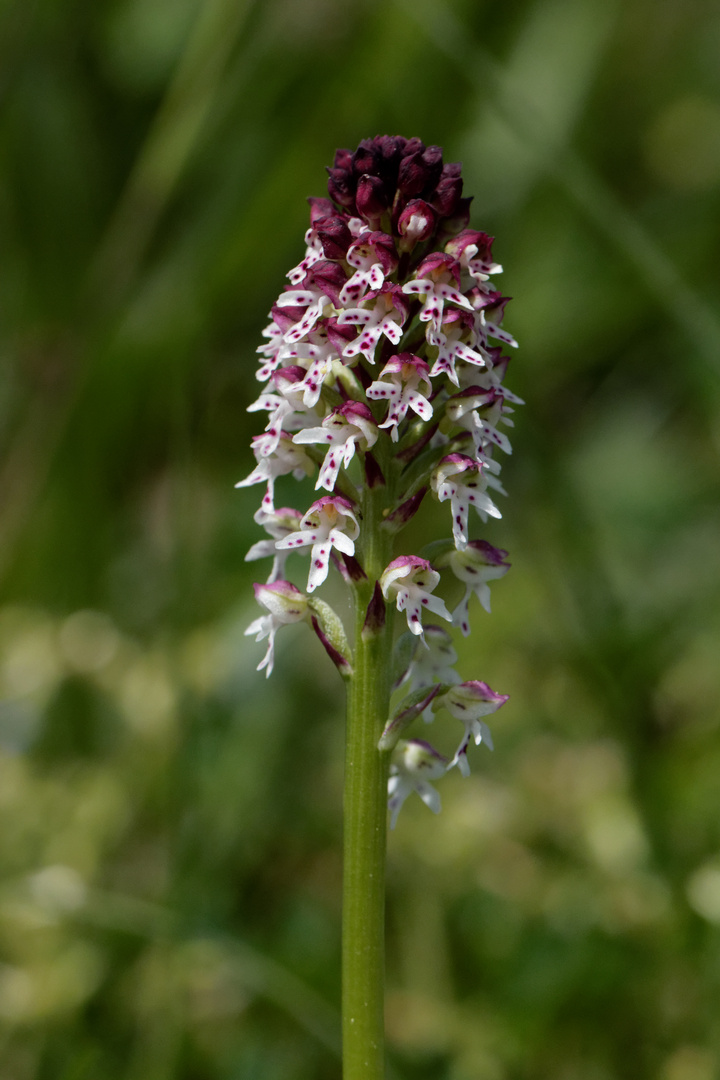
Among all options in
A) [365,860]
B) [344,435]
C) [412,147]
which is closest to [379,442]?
[344,435]

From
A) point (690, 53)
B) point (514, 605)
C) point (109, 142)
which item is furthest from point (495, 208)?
point (514, 605)

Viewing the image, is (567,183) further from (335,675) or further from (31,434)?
(31,434)

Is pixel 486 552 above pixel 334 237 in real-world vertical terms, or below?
below

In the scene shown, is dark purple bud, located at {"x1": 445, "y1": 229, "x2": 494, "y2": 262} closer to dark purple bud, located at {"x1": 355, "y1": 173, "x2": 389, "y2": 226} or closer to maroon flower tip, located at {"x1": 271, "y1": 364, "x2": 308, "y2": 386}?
dark purple bud, located at {"x1": 355, "y1": 173, "x2": 389, "y2": 226}

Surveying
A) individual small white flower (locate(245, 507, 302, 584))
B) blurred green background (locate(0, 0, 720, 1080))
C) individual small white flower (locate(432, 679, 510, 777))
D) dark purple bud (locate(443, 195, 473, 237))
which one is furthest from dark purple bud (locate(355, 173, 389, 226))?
blurred green background (locate(0, 0, 720, 1080))

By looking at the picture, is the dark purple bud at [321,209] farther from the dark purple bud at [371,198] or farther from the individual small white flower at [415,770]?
the individual small white flower at [415,770]

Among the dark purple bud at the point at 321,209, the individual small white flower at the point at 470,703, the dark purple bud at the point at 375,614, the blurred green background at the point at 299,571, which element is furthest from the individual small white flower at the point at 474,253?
the blurred green background at the point at 299,571

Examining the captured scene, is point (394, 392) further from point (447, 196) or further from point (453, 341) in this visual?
point (447, 196)
